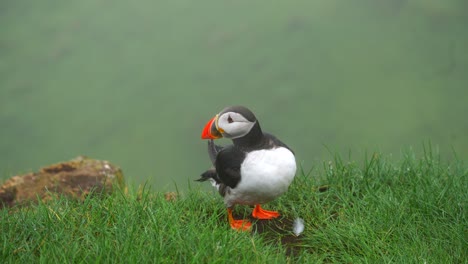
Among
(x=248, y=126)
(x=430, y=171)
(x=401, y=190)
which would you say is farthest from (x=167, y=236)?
(x=430, y=171)

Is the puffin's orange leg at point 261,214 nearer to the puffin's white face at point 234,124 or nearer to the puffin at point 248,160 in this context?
the puffin at point 248,160

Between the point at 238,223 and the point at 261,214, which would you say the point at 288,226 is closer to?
the point at 261,214

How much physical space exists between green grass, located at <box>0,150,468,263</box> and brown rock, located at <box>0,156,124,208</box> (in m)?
0.77

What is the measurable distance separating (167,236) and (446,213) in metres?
1.51

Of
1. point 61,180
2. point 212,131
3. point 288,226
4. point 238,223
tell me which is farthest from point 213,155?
point 61,180

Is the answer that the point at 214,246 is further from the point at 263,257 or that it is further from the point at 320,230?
the point at 320,230

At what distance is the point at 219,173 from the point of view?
3.28 m

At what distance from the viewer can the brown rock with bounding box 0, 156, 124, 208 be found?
14.8 ft

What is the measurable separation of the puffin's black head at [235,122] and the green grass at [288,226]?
45 cm

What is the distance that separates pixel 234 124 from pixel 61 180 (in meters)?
1.87

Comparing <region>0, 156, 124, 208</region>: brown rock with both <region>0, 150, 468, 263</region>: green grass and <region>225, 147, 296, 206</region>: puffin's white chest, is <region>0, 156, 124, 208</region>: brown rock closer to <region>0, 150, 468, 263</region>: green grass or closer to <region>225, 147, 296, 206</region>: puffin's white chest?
<region>0, 150, 468, 263</region>: green grass

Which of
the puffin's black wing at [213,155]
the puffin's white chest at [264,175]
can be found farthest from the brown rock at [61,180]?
the puffin's white chest at [264,175]

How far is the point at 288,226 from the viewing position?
350 cm

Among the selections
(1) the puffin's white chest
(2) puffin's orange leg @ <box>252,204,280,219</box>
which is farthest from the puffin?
(2) puffin's orange leg @ <box>252,204,280,219</box>
